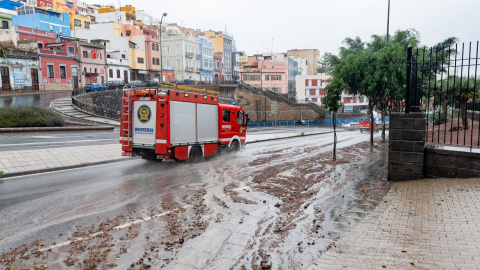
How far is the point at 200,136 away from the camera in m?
15.8

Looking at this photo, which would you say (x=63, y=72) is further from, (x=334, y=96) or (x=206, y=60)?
(x=334, y=96)

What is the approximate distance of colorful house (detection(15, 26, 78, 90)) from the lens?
156 ft

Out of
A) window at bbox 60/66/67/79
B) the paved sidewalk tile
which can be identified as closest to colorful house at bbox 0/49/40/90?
window at bbox 60/66/67/79

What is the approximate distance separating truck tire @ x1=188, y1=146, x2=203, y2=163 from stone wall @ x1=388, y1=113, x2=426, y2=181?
27.0 ft

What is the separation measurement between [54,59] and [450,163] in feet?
169

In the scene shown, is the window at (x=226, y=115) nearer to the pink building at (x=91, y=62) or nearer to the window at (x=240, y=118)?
the window at (x=240, y=118)

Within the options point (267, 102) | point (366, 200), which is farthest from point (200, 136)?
point (267, 102)

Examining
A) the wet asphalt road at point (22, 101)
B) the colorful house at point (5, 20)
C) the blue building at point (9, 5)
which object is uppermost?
the blue building at point (9, 5)

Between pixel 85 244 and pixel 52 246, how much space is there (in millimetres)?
535

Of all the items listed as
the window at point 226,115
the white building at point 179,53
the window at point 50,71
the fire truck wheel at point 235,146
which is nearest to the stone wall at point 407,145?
the window at point 226,115

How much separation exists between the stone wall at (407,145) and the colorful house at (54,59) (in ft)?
160

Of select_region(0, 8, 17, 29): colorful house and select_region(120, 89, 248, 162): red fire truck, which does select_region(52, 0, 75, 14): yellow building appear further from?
select_region(120, 89, 248, 162): red fire truck

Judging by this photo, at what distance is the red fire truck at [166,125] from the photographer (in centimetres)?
1383

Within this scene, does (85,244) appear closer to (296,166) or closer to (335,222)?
(335,222)
